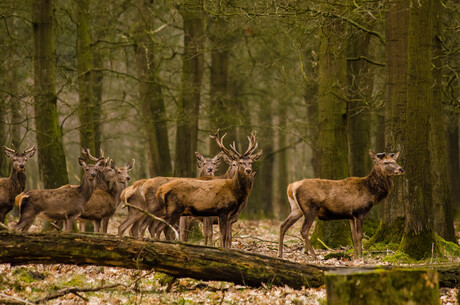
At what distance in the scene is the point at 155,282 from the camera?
8633 mm

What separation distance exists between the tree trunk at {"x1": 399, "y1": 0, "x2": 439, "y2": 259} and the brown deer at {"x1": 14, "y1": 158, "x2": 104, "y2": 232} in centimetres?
633

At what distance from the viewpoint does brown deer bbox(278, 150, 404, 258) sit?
1145 centimetres

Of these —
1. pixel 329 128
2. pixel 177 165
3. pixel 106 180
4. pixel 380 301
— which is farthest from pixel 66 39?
pixel 380 301

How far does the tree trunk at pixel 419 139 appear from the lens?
10203 mm

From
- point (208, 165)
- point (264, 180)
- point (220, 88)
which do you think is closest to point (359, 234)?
point (208, 165)

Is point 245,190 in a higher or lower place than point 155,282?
higher

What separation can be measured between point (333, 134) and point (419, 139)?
2.91m

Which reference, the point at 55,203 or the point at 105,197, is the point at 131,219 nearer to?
the point at 105,197

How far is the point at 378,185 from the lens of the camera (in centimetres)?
1171

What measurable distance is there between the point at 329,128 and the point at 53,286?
281 inches

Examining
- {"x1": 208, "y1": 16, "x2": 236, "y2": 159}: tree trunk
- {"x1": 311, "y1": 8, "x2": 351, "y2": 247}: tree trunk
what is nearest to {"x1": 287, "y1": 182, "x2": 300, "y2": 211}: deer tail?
{"x1": 311, "y1": 8, "x2": 351, "y2": 247}: tree trunk

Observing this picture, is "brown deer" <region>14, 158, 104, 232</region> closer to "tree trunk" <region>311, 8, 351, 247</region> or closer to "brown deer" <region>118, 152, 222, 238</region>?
"brown deer" <region>118, 152, 222, 238</region>

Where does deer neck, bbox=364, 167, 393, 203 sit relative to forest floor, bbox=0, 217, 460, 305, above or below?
above

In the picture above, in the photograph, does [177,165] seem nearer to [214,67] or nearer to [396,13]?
[214,67]
